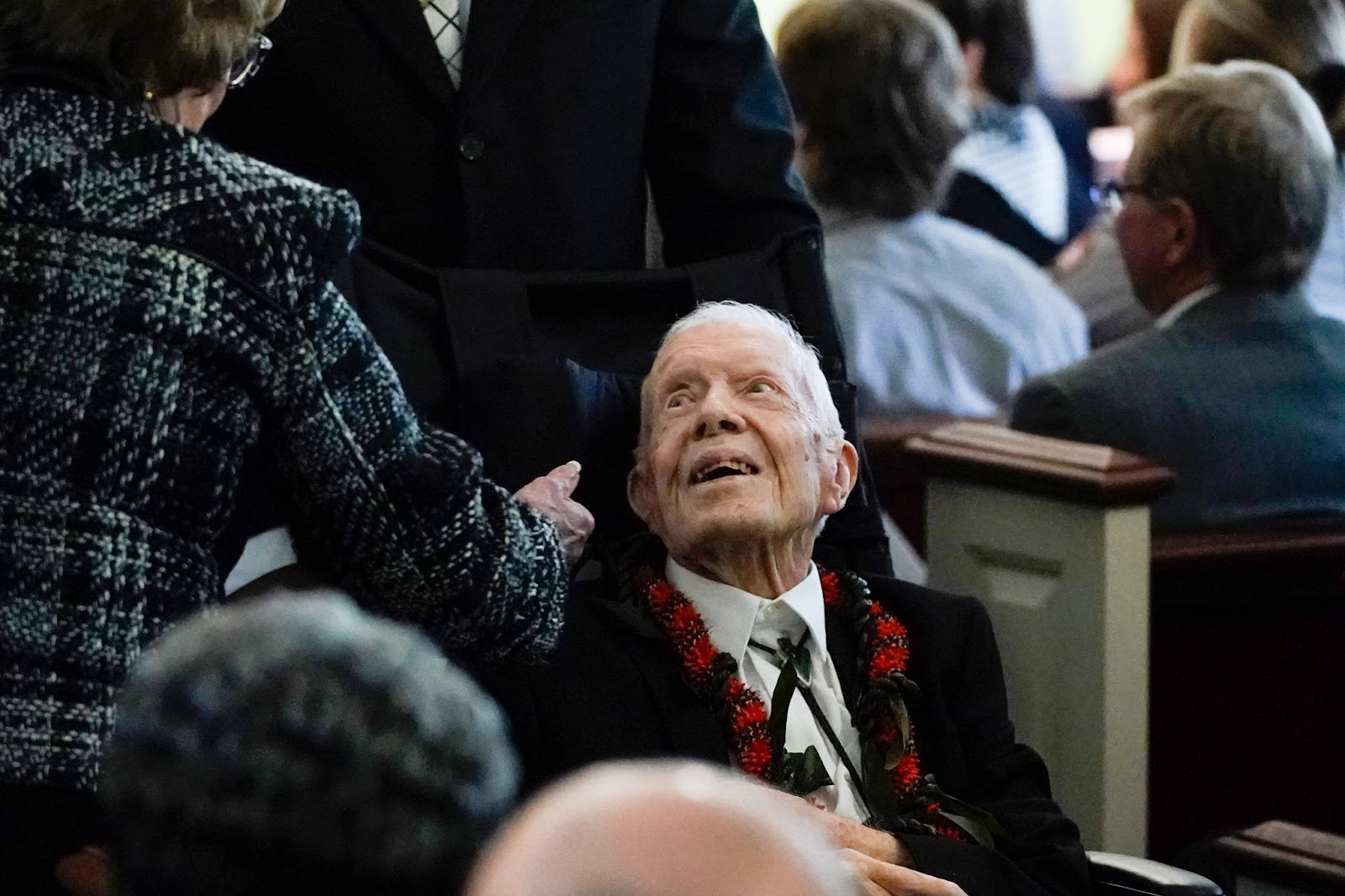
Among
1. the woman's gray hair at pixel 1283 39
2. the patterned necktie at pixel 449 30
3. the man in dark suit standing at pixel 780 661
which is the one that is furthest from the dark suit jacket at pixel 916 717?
the woman's gray hair at pixel 1283 39

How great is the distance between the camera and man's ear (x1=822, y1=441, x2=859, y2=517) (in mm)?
2494

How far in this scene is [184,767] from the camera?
2.55 feet

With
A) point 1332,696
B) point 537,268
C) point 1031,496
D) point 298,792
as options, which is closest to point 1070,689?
point 1031,496

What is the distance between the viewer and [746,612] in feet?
7.79

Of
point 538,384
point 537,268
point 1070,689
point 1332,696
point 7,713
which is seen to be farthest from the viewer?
point 1332,696

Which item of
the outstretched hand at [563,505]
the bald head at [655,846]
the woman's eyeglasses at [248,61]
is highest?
the woman's eyeglasses at [248,61]

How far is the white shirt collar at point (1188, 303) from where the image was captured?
10.9 ft

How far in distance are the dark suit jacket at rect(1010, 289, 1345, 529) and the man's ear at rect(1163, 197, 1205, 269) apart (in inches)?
3.4

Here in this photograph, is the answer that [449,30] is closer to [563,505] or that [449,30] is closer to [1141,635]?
[563,505]

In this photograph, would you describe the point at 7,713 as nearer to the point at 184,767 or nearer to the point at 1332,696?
the point at 184,767

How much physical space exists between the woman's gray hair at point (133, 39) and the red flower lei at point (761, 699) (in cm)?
90

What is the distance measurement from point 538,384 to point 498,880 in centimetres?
171

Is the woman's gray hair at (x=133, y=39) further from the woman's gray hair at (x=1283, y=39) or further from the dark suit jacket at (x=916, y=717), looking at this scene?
the woman's gray hair at (x=1283, y=39)

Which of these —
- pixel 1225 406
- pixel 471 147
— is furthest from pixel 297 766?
pixel 1225 406
